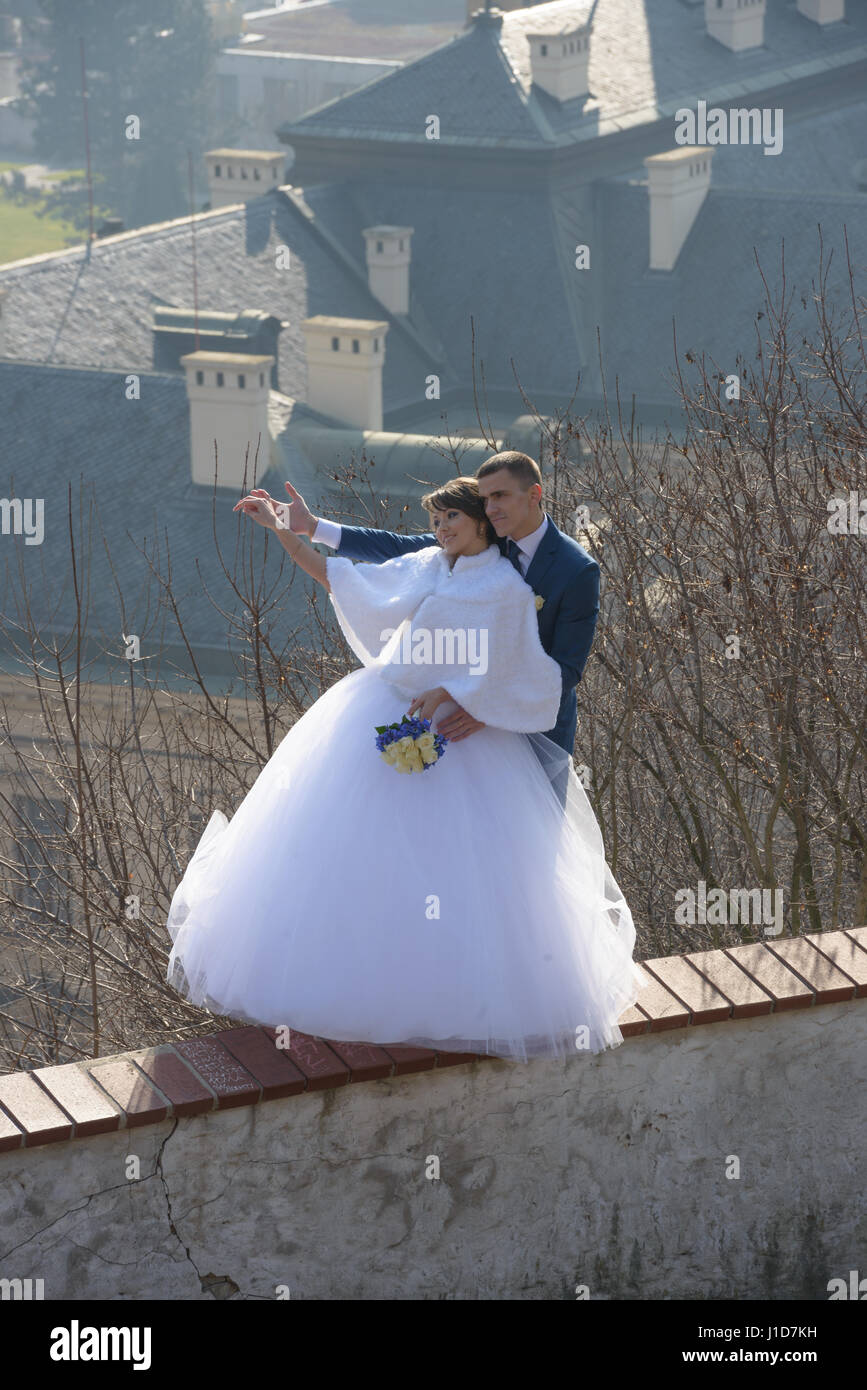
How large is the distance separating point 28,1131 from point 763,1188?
6.80 ft

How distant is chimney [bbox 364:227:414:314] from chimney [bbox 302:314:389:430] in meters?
6.21

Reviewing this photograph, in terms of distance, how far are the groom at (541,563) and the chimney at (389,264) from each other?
109 feet

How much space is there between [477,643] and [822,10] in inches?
1968

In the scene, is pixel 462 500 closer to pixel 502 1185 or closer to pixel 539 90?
pixel 502 1185

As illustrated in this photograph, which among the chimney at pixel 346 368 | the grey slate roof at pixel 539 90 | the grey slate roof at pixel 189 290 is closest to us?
the chimney at pixel 346 368

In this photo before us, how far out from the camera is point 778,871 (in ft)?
36.2

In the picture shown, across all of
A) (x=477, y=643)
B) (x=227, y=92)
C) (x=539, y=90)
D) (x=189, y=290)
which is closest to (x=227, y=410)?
(x=189, y=290)

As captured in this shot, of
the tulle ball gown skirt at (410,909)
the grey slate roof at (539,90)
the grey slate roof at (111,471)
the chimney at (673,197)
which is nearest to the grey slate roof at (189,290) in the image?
the grey slate roof at (111,471)

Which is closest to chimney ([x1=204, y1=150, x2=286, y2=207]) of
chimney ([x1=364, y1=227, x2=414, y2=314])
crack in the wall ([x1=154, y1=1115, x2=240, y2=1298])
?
chimney ([x1=364, y1=227, x2=414, y2=314])

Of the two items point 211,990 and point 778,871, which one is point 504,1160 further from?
point 778,871

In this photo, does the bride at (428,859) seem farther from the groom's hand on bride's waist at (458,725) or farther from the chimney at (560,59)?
the chimney at (560,59)

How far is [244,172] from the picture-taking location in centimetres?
4088

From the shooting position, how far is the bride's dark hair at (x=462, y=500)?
16.0 ft
